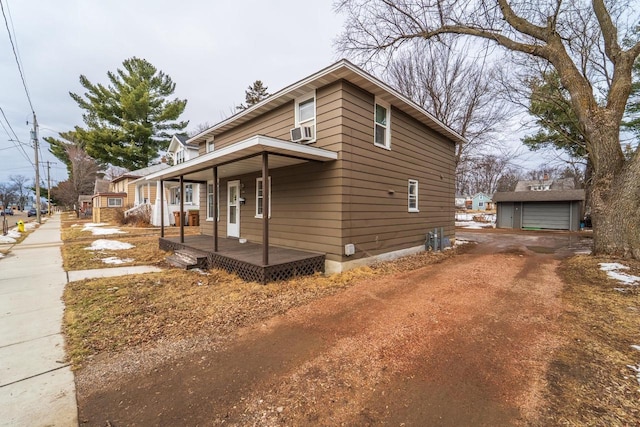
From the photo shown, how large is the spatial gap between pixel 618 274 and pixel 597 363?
4388mm

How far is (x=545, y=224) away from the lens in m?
19.2

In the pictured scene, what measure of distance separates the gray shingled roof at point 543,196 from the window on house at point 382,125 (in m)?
17.3

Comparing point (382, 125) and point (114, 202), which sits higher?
point (382, 125)

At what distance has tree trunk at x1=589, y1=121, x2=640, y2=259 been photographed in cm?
645

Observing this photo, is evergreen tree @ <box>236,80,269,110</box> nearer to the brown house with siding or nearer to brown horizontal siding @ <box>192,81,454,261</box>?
the brown house with siding

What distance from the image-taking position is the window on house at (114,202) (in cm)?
2447

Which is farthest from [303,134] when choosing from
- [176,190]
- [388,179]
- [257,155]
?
[176,190]

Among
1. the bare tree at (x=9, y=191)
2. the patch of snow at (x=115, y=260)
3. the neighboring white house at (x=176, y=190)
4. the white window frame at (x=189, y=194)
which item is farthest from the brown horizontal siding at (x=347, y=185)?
the bare tree at (x=9, y=191)

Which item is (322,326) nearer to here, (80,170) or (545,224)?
(545,224)

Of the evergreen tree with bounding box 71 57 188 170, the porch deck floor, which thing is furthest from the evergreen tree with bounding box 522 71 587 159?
the evergreen tree with bounding box 71 57 188 170

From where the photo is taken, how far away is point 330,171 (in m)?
6.26

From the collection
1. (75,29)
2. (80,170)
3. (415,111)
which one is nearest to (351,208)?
(415,111)

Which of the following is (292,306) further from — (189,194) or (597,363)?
(189,194)

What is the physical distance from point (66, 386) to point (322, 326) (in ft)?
8.28
